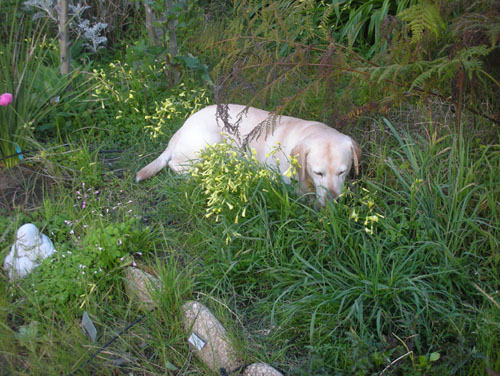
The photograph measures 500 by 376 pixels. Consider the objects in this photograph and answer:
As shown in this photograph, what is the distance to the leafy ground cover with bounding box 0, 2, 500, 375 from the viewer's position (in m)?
2.56

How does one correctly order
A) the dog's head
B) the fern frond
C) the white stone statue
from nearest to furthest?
the fern frond < the white stone statue < the dog's head

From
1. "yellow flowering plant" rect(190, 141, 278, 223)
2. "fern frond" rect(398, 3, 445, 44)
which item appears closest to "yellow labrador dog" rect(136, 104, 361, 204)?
"yellow flowering plant" rect(190, 141, 278, 223)

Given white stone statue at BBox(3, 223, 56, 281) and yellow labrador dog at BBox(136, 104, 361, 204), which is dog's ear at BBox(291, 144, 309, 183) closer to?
yellow labrador dog at BBox(136, 104, 361, 204)

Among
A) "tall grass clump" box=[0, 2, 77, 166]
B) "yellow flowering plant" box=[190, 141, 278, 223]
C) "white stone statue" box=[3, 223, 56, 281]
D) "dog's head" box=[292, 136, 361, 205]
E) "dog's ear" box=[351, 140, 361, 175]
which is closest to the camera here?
"white stone statue" box=[3, 223, 56, 281]

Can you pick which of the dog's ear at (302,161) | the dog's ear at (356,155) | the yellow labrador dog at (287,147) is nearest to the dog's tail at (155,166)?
the yellow labrador dog at (287,147)

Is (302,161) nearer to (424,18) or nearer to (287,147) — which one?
(287,147)

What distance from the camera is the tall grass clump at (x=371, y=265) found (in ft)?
8.12

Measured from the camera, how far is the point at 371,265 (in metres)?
2.93

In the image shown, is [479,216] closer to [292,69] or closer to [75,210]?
[292,69]

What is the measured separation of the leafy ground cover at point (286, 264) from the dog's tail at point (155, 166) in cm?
17

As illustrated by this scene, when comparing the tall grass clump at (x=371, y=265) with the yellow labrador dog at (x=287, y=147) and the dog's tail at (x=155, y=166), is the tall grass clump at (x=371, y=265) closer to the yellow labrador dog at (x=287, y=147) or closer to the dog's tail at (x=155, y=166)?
the yellow labrador dog at (x=287, y=147)

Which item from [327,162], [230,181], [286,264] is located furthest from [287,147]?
[286,264]

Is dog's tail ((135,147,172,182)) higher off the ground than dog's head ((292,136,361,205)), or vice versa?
dog's head ((292,136,361,205))

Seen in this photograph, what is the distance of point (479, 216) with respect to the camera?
306 cm
